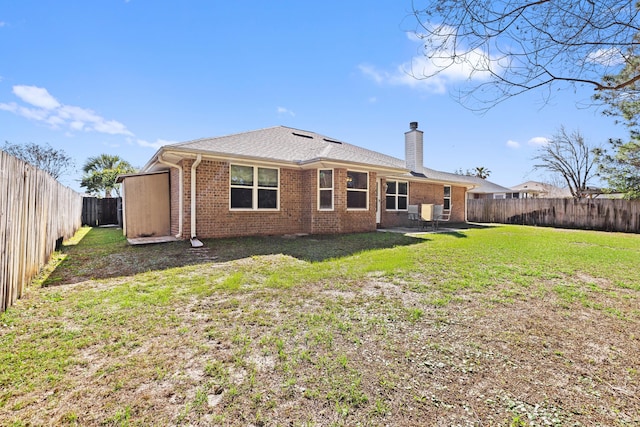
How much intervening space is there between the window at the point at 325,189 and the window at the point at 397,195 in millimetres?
5038

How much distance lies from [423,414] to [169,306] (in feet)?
10.1

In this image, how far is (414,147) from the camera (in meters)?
16.6

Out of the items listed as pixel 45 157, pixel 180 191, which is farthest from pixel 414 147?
pixel 45 157

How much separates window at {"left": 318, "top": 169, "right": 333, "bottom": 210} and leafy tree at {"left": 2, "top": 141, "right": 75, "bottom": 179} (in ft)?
91.0

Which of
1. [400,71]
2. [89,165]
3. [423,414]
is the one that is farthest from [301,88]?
[89,165]

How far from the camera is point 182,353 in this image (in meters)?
2.49

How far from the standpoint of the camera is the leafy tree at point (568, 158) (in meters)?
26.7

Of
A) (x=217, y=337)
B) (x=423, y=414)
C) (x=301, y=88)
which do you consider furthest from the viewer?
(x=301, y=88)

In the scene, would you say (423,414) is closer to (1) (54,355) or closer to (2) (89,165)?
(1) (54,355)

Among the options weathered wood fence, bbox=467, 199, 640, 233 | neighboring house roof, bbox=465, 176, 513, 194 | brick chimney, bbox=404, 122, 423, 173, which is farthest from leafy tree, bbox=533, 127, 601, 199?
brick chimney, bbox=404, 122, 423, 173

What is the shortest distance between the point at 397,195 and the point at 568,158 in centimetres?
2425

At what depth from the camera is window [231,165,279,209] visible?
940 cm

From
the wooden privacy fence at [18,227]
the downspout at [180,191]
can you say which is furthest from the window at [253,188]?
the wooden privacy fence at [18,227]

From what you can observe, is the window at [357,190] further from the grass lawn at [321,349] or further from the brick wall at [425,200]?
the grass lawn at [321,349]
